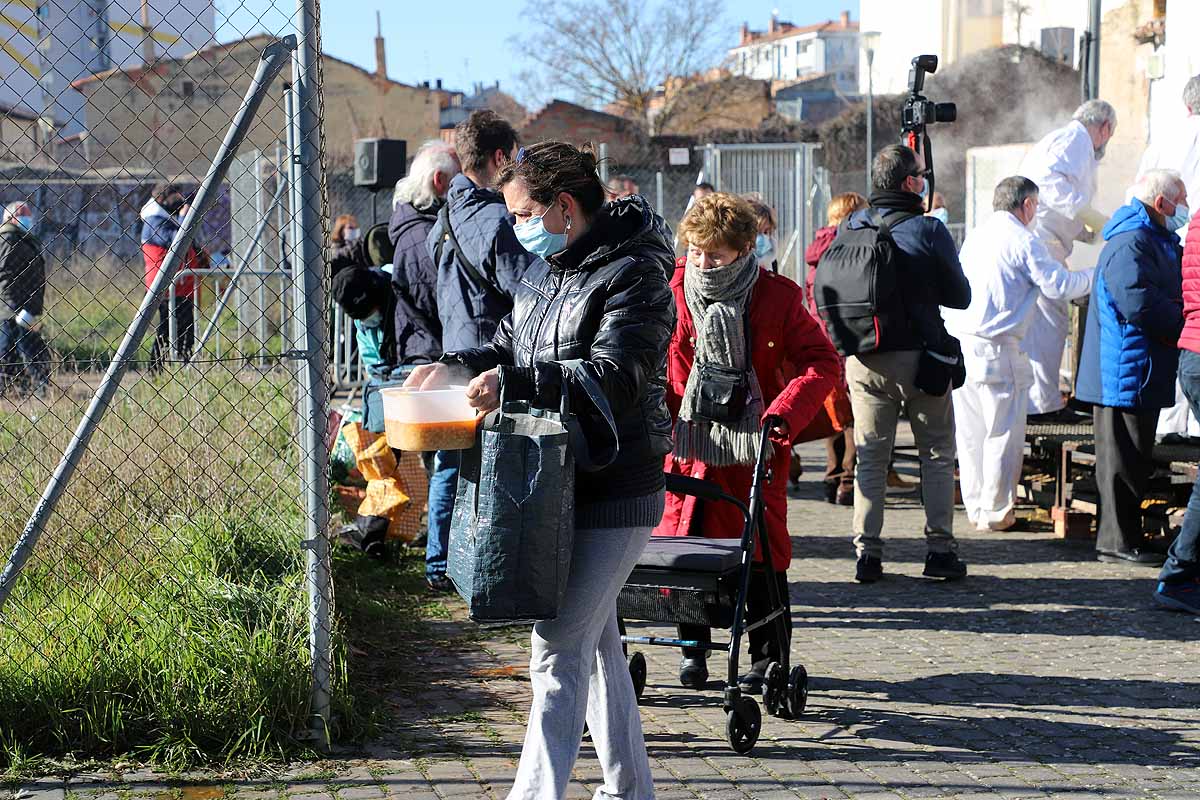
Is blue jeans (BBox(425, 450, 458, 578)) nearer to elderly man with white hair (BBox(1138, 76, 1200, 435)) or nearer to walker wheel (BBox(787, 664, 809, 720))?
walker wheel (BBox(787, 664, 809, 720))

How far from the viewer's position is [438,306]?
661 cm

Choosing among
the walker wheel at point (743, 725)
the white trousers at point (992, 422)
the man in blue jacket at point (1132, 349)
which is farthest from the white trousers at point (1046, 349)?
the walker wheel at point (743, 725)

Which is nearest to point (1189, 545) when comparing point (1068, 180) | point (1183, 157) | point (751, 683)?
point (751, 683)

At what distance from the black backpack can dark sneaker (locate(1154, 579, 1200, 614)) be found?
1745mm

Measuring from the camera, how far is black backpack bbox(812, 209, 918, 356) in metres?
7.22

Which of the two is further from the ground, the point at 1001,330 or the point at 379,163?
the point at 379,163

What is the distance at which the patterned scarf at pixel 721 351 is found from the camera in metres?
5.36

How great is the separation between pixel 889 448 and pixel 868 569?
65 centimetres

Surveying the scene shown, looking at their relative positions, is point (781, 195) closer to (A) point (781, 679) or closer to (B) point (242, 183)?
(B) point (242, 183)

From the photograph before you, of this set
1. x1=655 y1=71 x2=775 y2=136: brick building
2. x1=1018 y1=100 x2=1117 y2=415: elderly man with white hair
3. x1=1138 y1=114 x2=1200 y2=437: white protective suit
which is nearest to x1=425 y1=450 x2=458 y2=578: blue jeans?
x1=1018 y1=100 x2=1117 y2=415: elderly man with white hair

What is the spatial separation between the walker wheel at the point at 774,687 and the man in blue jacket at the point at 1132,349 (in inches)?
142

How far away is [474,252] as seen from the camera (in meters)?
6.04

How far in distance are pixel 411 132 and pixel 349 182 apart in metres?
22.1

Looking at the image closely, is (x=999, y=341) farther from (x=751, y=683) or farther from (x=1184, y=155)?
(x=751, y=683)
